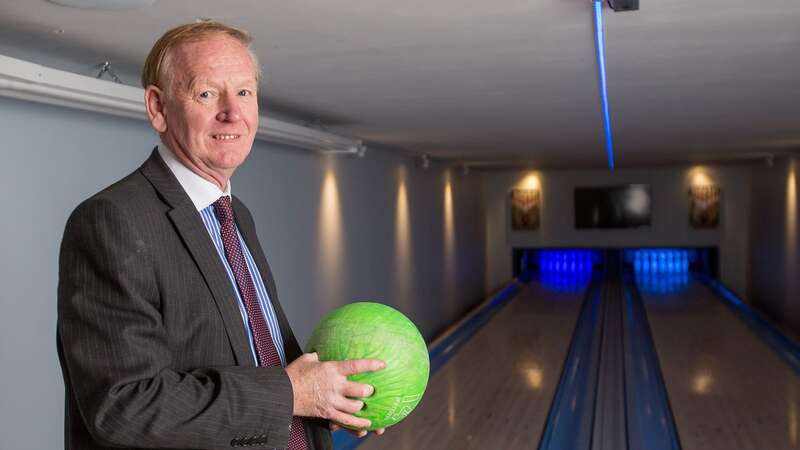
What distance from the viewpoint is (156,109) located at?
1173 millimetres

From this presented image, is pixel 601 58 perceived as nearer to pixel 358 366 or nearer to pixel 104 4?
pixel 104 4

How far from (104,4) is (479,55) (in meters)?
1.53

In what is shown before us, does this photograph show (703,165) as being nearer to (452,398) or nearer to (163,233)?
(452,398)

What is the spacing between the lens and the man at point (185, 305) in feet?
3.22

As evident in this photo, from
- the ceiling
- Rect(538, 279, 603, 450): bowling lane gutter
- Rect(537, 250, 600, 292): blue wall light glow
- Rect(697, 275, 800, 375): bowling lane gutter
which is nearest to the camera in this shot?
the ceiling

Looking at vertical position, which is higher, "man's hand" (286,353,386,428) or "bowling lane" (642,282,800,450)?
"man's hand" (286,353,386,428)

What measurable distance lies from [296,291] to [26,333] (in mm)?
2679

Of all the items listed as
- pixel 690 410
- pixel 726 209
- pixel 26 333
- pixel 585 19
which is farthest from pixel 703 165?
pixel 26 333

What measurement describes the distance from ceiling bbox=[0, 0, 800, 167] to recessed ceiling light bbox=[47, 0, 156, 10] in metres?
0.08

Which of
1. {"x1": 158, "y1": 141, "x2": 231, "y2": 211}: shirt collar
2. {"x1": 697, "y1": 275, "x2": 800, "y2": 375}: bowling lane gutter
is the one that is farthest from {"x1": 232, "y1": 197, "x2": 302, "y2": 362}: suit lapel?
{"x1": 697, "y1": 275, "x2": 800, "y2": 375}: bowling lane gutter

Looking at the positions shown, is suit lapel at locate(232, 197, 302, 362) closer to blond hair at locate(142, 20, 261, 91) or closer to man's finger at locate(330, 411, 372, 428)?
man's finger at locate(330, 411, 372, 428)

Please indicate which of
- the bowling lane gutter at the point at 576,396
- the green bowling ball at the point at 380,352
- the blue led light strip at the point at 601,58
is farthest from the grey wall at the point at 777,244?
the green bowling ball at the point at 380,352

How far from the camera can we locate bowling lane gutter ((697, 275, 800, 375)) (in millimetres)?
6496

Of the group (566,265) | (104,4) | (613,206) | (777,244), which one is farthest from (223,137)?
(566,265)
